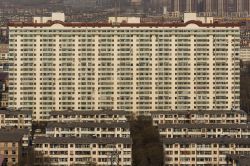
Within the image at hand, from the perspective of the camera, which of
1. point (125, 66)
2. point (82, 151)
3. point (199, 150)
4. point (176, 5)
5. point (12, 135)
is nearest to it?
point (82, 151)

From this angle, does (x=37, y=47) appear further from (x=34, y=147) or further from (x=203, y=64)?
(x=34, y=147)

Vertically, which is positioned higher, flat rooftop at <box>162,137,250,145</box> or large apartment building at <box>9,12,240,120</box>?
large apartment building at <box>9,12,240,120</box>

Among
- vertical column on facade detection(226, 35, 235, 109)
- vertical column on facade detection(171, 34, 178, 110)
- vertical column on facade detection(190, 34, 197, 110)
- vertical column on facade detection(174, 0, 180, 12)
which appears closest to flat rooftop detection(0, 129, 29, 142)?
vertical column on facade detection(171, 34, 178, 110)

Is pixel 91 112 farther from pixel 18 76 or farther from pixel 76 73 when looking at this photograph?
pixel 18 76

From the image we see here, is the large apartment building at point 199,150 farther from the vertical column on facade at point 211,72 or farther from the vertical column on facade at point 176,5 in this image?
the vertical column on facade at point 176,5

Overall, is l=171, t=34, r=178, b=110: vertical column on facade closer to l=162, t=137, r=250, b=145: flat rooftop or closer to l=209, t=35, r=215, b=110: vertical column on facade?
l=209, t=35, r=215, b=110: vertical column on facade

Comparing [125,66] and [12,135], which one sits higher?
[125,66]

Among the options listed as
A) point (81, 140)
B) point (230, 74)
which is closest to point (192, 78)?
point (230, 74)

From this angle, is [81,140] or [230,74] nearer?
[81,140]

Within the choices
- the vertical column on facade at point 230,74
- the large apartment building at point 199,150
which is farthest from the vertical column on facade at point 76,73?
the large apartment building at point 199,150
